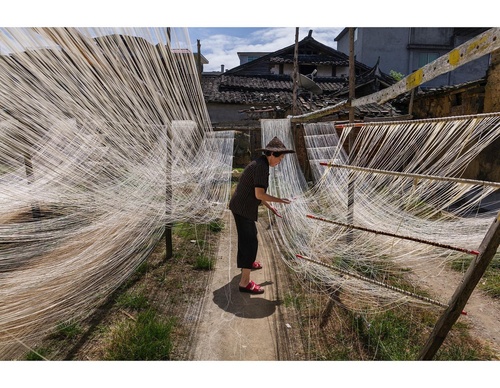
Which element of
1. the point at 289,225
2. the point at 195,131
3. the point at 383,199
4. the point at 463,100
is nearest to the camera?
the point at 383,199

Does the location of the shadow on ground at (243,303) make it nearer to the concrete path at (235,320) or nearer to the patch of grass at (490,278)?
the concrete path at (235,320)

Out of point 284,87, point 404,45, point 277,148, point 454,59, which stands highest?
point 404,45

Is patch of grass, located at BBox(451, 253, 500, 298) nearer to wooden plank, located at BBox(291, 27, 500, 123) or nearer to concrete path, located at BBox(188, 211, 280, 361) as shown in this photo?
wooden plank, located at BBox(291, 27, 500, 123)

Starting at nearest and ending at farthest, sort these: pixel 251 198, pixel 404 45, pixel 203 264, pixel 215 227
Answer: pixel 251 198 → pixel 203 264 → pixel 215 227 → pixel 404 45

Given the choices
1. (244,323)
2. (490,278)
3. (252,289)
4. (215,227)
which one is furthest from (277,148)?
(490,278)

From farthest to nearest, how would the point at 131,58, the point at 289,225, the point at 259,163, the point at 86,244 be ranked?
the point at 289,225 < the point at 259,163 < the point at 86,244 < the point at 131,58

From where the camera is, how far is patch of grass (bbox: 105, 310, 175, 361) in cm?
203

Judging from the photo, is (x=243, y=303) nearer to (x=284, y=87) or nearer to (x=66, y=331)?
(x=66, y=331)

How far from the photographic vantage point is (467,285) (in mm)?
1549

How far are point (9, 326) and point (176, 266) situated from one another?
1582 millimetres

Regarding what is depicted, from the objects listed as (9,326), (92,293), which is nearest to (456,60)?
(92,293)

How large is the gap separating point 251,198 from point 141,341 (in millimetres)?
1311

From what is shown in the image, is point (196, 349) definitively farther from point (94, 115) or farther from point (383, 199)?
point (383, 199)

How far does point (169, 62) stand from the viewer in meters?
2.26
